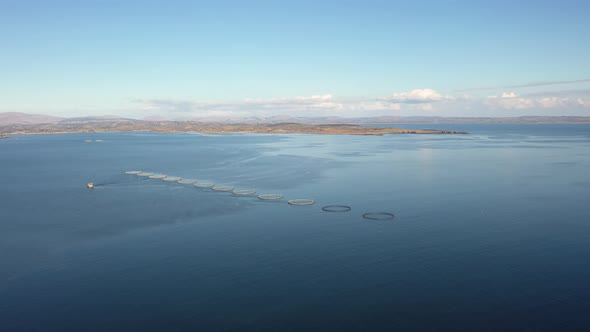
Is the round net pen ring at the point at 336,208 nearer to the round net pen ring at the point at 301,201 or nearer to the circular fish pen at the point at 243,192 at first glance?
the round net pen ring at the point at 301,201

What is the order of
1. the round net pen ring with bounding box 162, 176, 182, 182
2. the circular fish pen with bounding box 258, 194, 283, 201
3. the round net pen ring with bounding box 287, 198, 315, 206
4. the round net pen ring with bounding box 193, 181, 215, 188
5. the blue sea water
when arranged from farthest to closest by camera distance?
the round net pen ring with bounding box 162, 176, 182, 182 → the round net pen ring with bounding box 193, 181, 215, 188 → the circular fish pen with bounding box 258, 194, 283, 201 → the round net pen ring with bounding box 287, 198, 315, 206 → the blue sea water

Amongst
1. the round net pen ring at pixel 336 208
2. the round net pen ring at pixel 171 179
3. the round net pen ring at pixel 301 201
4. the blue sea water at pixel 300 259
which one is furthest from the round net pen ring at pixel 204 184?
the round net pen ring at pixel 336 208

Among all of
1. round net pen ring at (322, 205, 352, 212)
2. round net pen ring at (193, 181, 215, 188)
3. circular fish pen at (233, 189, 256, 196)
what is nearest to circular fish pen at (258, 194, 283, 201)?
circular fish pen at (233, 189, 256, 196)

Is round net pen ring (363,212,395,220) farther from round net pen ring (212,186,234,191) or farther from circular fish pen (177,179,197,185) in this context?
circular fish pen (177,179,197,185)

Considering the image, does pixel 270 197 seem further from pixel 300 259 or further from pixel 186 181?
pixel 300 259

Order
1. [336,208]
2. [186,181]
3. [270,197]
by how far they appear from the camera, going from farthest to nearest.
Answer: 1. [186,181]
2. [270,197]
3. [336,208]

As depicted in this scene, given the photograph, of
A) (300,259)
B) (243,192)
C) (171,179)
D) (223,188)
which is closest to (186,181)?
(171,179)

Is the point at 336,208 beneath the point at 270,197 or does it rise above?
beneath
